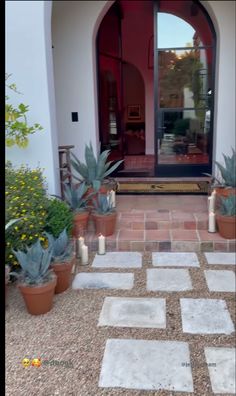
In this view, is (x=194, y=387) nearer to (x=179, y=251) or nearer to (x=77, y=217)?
(x=179, y=251)

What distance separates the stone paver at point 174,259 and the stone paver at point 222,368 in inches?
51.0

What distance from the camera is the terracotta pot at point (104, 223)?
403cm

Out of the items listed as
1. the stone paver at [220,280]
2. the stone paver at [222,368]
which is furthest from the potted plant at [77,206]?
the stone paver at [222,368]

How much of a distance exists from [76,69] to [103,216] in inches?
105

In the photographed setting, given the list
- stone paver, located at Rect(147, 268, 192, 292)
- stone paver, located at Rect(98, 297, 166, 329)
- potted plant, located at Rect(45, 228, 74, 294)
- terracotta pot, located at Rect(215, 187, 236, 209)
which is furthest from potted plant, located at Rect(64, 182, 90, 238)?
terracotta pot, located at Rect(215, 187, 236, 209)

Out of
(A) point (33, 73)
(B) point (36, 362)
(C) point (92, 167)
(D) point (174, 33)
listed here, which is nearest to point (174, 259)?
(C) point (92, 167)

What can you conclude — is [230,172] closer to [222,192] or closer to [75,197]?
[222,192]

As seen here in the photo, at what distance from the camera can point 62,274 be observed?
10.3 ft

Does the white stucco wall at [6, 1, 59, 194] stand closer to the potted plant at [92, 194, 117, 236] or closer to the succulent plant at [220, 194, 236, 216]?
the potted plant at [92, 194, 117, 236]

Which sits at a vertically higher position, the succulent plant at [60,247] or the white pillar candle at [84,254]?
the succulent plant at [60,247]

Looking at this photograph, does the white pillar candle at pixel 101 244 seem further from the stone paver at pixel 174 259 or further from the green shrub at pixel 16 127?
the green shrub at pixel 16 127

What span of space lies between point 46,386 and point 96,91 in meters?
4.55

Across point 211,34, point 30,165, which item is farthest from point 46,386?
point 211,34

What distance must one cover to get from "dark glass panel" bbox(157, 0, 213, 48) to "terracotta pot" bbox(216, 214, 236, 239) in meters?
3.19
